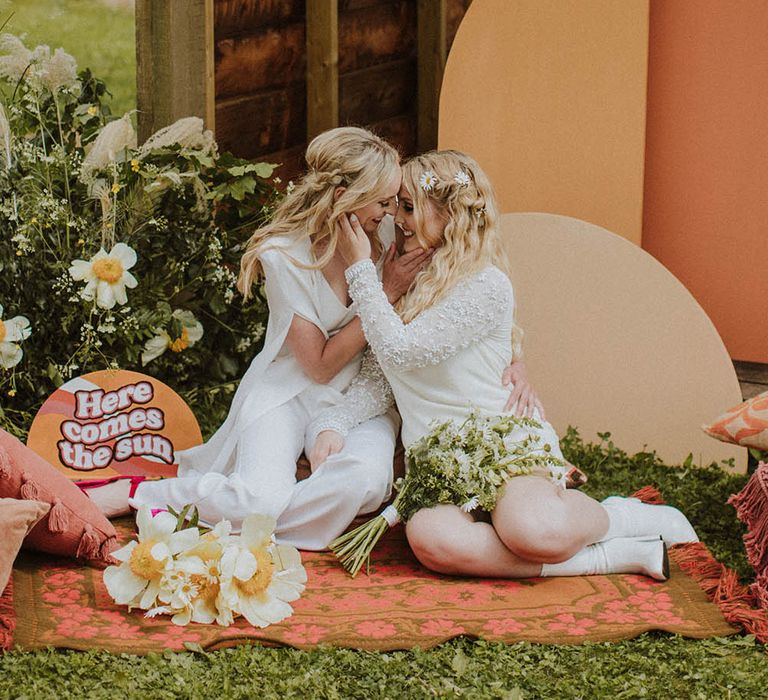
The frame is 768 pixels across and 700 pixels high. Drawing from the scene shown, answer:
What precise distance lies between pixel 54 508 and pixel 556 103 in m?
2.52

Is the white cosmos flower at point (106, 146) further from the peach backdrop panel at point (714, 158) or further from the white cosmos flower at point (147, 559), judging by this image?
the peach backdrop panel at point (714, 158)

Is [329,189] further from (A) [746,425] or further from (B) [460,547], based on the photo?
(A) [746,425]

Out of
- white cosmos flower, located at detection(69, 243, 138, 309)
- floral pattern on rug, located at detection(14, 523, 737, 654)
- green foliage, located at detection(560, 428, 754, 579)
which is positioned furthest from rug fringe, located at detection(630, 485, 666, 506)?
white cosmos flower, located at detection(69, 243, 138, 309)

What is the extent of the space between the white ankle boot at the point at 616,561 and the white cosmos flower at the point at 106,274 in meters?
1.63

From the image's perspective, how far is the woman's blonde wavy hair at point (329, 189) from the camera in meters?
3.23

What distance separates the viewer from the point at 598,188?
4430mm

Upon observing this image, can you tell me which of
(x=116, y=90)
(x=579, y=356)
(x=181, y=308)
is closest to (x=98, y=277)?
(x=181, y=308)

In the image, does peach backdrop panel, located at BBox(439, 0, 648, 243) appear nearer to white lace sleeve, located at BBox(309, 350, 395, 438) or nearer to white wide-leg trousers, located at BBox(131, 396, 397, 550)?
white lace sleeve, located at BBox(309, 350, 395, 438)

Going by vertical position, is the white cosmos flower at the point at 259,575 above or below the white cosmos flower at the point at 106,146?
below

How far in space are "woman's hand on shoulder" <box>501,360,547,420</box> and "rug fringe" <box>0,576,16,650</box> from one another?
4.57ft

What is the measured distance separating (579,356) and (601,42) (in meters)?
1.20

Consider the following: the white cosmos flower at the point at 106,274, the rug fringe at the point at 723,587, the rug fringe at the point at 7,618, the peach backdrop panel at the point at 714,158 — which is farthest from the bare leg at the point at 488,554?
the peach backdrop panel at the point at 714,158

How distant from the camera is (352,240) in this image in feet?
10.6

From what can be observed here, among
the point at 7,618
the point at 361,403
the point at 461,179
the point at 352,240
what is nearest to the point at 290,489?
the point at 361,403
